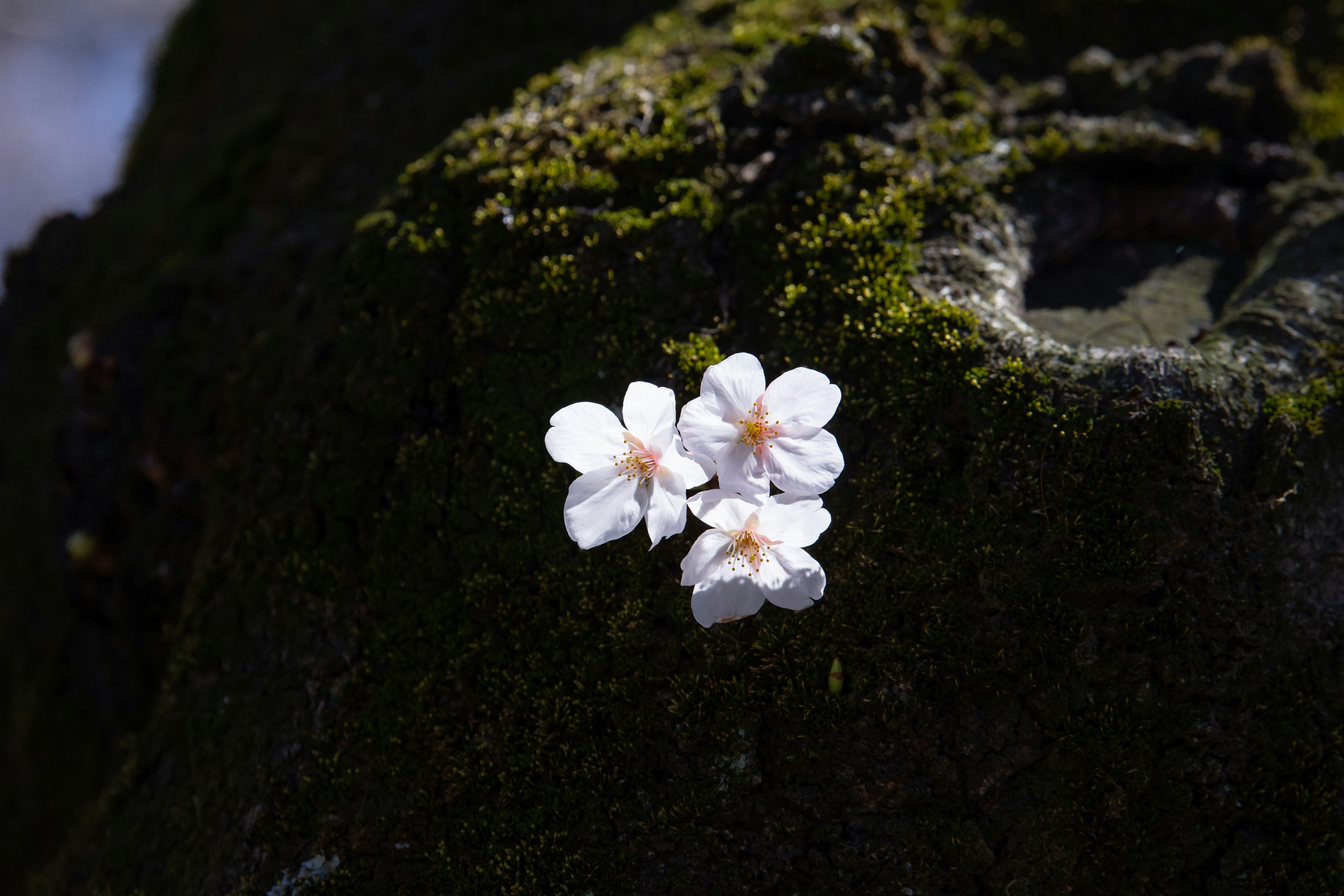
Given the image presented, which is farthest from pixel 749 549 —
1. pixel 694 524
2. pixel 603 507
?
pixel 603 507

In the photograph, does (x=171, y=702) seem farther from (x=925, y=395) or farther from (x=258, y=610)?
(x=925, y=395)

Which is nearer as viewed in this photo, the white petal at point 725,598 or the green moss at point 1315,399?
the white petal at point 725,598

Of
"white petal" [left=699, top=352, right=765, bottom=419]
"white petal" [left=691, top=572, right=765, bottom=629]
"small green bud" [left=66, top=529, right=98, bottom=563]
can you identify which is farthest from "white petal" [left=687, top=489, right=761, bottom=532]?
"small green bud" [left=66, top=529, right=98, bottom=563]

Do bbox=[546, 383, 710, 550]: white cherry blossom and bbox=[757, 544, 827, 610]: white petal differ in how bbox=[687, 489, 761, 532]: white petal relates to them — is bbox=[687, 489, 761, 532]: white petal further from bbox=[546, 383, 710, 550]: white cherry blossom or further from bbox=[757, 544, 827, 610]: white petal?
bbox=[757, 544, 827, 610]: white petal

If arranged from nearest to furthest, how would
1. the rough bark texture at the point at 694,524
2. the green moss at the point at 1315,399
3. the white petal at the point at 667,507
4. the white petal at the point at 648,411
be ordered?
1. the white petal at the point at 667,507
2. the white petal at the point at 648,411
3. the rough bark texture at the point at 694,524
4. the green moss at the point at 1315,399

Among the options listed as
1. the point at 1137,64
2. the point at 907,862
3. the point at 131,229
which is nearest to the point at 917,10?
the point at 1137,64

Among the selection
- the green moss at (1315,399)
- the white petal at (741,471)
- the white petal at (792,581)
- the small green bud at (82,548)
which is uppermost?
the white petal at (741,471)

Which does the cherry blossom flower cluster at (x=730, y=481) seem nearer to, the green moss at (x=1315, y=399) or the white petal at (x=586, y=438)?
the white petal at (x=586, y=438)

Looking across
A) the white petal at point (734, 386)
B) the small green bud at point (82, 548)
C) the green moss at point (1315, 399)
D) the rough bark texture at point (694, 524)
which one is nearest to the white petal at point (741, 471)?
the white petal at point (734, 386)
